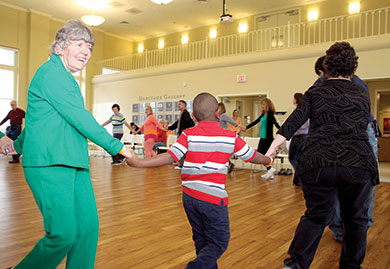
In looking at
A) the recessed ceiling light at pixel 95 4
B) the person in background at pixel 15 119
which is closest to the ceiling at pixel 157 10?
the recessed ceiling light at pixel 95 4

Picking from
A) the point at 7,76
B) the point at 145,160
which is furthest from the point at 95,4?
the point at 145,160

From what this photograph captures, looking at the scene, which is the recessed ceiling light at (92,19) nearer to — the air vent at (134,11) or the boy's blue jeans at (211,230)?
the air vent at (134,11)

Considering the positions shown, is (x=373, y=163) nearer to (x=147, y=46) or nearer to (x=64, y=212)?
(x=64, y=212)

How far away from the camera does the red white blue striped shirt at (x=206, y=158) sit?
1.66m

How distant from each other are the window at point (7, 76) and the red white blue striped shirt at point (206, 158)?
563 inches

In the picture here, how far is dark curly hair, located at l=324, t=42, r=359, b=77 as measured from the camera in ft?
6.15

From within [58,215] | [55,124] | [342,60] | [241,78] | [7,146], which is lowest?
[58,215]

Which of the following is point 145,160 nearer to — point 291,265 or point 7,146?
point 7,146

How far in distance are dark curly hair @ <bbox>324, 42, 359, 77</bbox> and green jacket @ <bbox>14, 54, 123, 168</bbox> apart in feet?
4.41

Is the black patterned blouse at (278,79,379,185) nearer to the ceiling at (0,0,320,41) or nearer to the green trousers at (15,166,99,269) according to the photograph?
the green trousers at (15,166,99,269)

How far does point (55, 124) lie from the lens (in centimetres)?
138

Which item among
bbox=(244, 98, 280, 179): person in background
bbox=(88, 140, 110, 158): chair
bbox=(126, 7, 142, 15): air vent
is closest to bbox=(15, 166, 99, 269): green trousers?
bbox=(244, 98, 280, 179): person in background

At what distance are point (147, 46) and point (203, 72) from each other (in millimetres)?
7189

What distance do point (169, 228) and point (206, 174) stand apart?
5.10 feet
